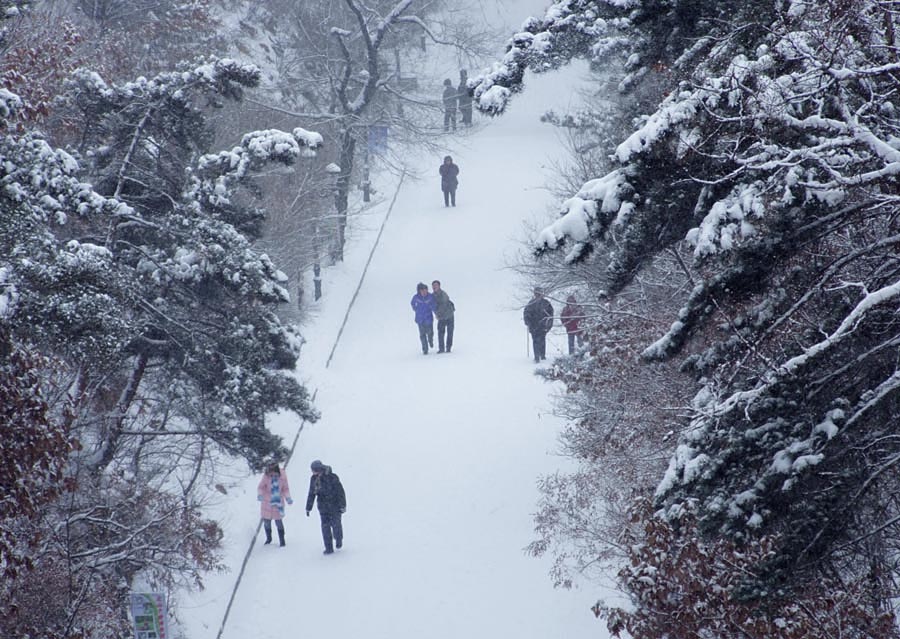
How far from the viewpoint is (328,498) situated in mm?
15812

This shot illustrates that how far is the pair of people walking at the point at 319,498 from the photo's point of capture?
623 inches

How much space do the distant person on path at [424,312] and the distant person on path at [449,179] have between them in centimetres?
1055

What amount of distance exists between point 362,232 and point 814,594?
2864 cm

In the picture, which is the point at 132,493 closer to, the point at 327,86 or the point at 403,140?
the point at 403,140

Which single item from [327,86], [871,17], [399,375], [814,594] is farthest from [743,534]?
[327,86]

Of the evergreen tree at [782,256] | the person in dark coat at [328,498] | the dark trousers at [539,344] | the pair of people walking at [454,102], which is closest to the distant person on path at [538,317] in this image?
the dark trousers at [539,344]

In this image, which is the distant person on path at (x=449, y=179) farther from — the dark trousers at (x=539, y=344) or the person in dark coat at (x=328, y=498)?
the person in dark coat at (x=328, y=498)

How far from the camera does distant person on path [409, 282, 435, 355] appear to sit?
23609 mm

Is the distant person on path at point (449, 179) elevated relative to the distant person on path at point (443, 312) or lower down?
elevated

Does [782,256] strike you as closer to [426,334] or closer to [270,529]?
[270,529]

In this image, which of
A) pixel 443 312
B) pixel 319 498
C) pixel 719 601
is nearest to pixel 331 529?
pixel 319 498

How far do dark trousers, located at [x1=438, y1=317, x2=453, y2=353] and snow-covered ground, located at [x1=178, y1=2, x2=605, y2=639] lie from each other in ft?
0.95

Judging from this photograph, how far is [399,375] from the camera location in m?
23.3

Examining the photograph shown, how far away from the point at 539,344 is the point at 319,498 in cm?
829
